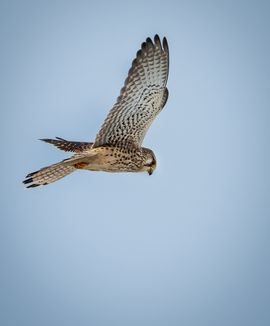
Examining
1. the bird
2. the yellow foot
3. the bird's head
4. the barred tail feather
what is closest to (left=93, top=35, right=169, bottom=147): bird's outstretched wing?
the bird

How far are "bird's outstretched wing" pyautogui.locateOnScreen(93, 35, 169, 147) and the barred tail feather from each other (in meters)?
0.49

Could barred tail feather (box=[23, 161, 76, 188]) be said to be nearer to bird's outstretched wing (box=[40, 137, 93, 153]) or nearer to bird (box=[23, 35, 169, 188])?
bird (box=[23, 35, 169, 188])

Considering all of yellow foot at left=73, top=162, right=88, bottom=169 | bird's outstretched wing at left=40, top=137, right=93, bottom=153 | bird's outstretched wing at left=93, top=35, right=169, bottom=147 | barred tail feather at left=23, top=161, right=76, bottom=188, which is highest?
bird's outstretched wing at left=93, top=35, right=169, bottom=147

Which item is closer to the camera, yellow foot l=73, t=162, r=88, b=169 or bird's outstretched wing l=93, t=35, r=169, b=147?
bird's outstretched wing l=93, t=35, r=169, b=147

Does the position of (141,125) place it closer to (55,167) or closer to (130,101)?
(130,101)

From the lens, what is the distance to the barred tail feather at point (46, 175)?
8766 mm

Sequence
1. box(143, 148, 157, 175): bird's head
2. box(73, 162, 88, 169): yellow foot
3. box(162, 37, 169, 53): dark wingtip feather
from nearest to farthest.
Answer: box(162, 37, 169, 53): dark wingtip feather
box(73, 162, 88, 169): yellow foot
box(143, 148, 157, 175): bird's head

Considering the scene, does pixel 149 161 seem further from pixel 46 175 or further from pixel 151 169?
pixel 46 175

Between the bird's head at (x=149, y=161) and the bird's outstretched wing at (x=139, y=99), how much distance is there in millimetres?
158

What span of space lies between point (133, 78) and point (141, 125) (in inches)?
24.0


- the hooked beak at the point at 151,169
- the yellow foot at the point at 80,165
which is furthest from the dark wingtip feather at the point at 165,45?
the yellow foot at the point at 80,165

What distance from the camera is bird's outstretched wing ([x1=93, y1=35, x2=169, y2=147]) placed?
873cm

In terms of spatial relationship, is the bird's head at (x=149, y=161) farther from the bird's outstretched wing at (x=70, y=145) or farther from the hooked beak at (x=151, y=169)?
the bird's outstretched wing at (x=70, y=145)

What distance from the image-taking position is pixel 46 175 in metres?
8.81
